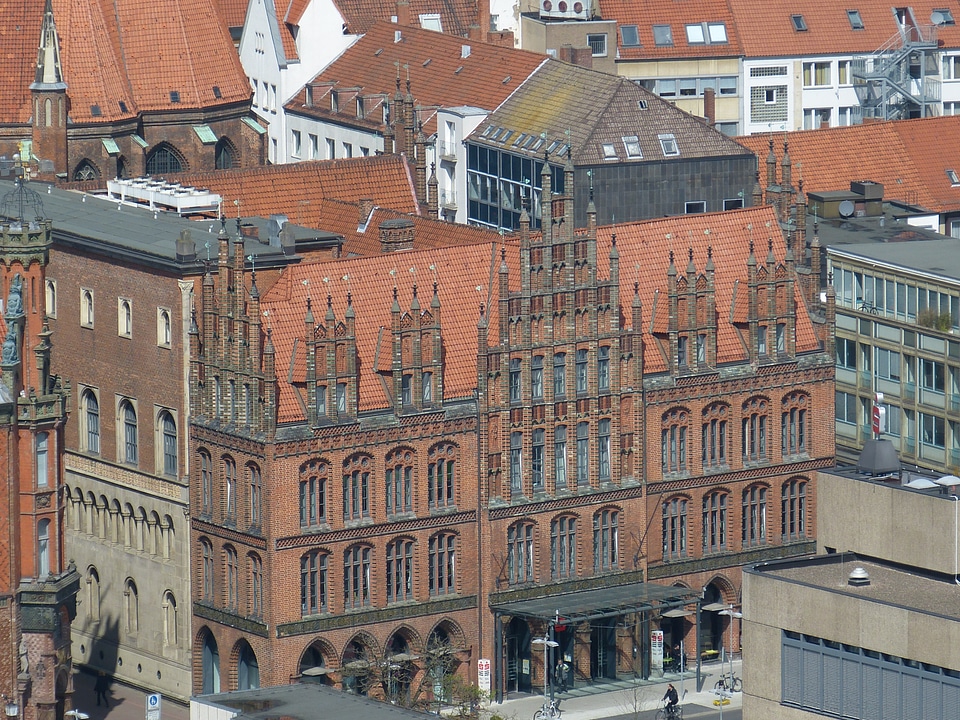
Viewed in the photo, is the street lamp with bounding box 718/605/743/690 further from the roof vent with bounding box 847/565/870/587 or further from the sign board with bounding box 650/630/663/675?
the roof vent with bounding box 847/565/870/587

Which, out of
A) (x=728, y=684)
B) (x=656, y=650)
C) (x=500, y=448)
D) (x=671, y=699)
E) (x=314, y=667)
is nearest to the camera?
(x=671, y=699)

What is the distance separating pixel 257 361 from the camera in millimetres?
172875

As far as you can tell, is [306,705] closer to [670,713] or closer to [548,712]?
[670,713]

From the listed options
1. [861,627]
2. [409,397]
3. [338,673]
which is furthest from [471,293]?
[861,627]

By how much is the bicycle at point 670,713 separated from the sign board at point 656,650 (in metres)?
5.55

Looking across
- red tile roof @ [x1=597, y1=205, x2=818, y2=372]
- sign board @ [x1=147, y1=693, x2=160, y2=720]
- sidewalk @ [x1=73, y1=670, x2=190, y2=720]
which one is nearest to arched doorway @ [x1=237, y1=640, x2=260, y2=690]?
sidewalk @ [x1=73, y1=670, x2=190, y2=720]

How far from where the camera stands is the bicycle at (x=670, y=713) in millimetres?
172125

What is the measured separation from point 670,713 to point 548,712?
6146 millimetres

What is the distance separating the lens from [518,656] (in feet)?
593

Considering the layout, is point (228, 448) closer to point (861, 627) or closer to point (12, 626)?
point (12, 626)

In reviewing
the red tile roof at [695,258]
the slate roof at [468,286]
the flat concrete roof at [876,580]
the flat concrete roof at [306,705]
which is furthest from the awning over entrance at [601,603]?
the flat concrete roof at [876,580]

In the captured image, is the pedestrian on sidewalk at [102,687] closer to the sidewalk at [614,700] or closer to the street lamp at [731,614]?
the sidewalk at [614,700]

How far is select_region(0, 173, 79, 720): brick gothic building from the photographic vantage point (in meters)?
164

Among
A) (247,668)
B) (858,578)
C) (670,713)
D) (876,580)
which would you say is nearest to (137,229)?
(247,668)
